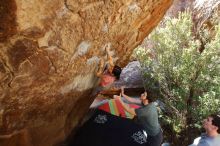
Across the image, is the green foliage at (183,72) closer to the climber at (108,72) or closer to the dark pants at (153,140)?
the dark pants at (153,140)

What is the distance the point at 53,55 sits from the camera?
13.1 feet

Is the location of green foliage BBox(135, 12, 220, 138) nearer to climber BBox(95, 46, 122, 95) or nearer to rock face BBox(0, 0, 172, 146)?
rock face BBox(0, 0, 172, 146)

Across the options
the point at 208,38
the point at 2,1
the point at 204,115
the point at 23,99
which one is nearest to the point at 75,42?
the point at 23,99

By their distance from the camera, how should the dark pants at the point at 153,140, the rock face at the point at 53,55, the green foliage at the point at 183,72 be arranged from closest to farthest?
the rock face at the point at 53,55 < the dark pants at the point at 153,140 < the green foliage at the point at 183,72

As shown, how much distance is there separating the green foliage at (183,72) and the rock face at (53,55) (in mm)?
4213

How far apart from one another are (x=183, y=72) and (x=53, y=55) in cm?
608

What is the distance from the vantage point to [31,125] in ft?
15.2

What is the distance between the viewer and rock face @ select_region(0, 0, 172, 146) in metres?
3.55

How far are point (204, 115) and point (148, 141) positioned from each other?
4319 mm

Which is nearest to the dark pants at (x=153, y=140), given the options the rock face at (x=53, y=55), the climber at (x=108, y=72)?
the climber at (x=108, y=72)

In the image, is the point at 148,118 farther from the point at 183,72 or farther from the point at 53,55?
the point at 183,72

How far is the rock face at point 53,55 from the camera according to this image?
355 centimetres

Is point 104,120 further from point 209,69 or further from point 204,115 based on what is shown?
point 209,69

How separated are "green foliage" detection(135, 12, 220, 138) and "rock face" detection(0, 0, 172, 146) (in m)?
4.21
